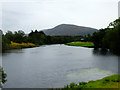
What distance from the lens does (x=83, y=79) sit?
14445mm

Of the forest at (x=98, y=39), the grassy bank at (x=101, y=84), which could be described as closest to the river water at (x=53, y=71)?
the grassy bank at (x=101, y=84)

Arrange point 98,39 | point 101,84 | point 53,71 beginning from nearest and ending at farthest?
point 101,84 → point 53,71 → point 98,39

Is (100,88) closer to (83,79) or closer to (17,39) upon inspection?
(83,79)

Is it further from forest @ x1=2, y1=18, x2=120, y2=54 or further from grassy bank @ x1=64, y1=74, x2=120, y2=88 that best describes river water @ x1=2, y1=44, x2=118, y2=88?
forest @ x1=2, y1=18, x2=120, y2=54

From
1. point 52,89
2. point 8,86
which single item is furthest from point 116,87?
point 8,86

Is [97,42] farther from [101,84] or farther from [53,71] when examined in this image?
[101,84]

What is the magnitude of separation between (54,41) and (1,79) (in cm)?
13459

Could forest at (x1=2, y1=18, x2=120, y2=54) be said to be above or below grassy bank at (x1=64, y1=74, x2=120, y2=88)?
above

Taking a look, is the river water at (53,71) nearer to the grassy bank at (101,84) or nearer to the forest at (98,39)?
the grassy bank at (101,84)

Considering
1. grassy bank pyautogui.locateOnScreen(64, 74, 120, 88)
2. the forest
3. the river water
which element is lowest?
the river water

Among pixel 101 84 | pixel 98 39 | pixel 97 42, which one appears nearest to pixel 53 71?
pixel 101 84

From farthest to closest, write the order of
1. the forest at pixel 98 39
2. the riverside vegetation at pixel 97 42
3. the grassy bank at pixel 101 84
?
1. the forest at pixel 98 39
2. the riverside vegetation at pixel 97 42
3. the grassy bank at pixel 101 84

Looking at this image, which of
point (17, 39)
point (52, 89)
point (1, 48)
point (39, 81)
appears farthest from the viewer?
point (17, 39)

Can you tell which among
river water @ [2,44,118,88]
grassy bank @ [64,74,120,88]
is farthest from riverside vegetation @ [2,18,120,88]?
river water @ [2,44,118,88]
